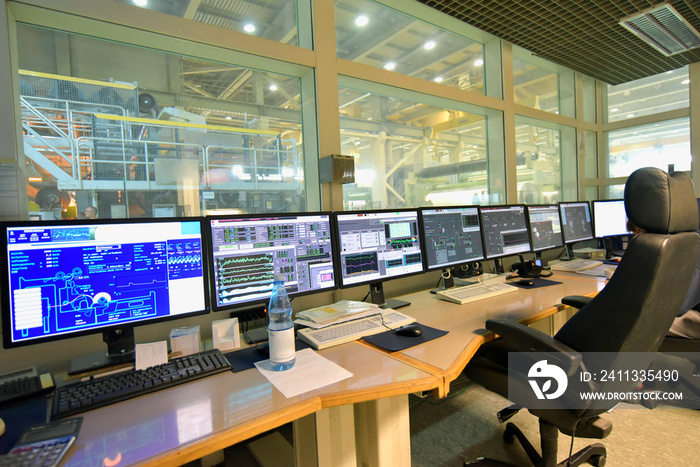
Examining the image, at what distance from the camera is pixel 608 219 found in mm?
3209

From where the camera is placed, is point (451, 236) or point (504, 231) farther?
point (504, 231)

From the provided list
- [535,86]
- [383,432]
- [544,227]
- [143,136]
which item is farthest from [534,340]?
[535,86]

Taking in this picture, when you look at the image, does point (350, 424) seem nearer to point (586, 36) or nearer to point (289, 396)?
point (289, 396)

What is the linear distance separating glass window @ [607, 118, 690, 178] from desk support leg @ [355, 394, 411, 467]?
4009 mm

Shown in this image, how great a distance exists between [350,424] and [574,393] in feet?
2.61

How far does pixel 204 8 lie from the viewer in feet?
6.59

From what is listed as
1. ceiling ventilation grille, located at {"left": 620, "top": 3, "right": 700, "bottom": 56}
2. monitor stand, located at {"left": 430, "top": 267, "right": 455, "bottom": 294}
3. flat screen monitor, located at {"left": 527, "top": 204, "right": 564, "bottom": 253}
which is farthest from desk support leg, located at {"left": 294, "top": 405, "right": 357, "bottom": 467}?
ceiling ventilation grille, located at {"left": 620, "top": 3, "right": 700, "bottom": 56}

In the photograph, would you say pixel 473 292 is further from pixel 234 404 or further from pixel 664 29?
pixel 664 29

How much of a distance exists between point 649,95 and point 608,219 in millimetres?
1936

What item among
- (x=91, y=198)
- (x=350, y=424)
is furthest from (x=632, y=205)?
(x=91, y=198)

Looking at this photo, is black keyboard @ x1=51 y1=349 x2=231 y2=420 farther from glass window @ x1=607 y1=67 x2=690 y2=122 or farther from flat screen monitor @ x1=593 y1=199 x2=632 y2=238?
glass window @ x1=607 y1=67 x2=690 y2=122

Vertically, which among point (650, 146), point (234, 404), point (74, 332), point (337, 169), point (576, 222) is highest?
point (650, 146)

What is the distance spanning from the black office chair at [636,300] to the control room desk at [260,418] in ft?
1.80

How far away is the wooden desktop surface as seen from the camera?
0.76m
